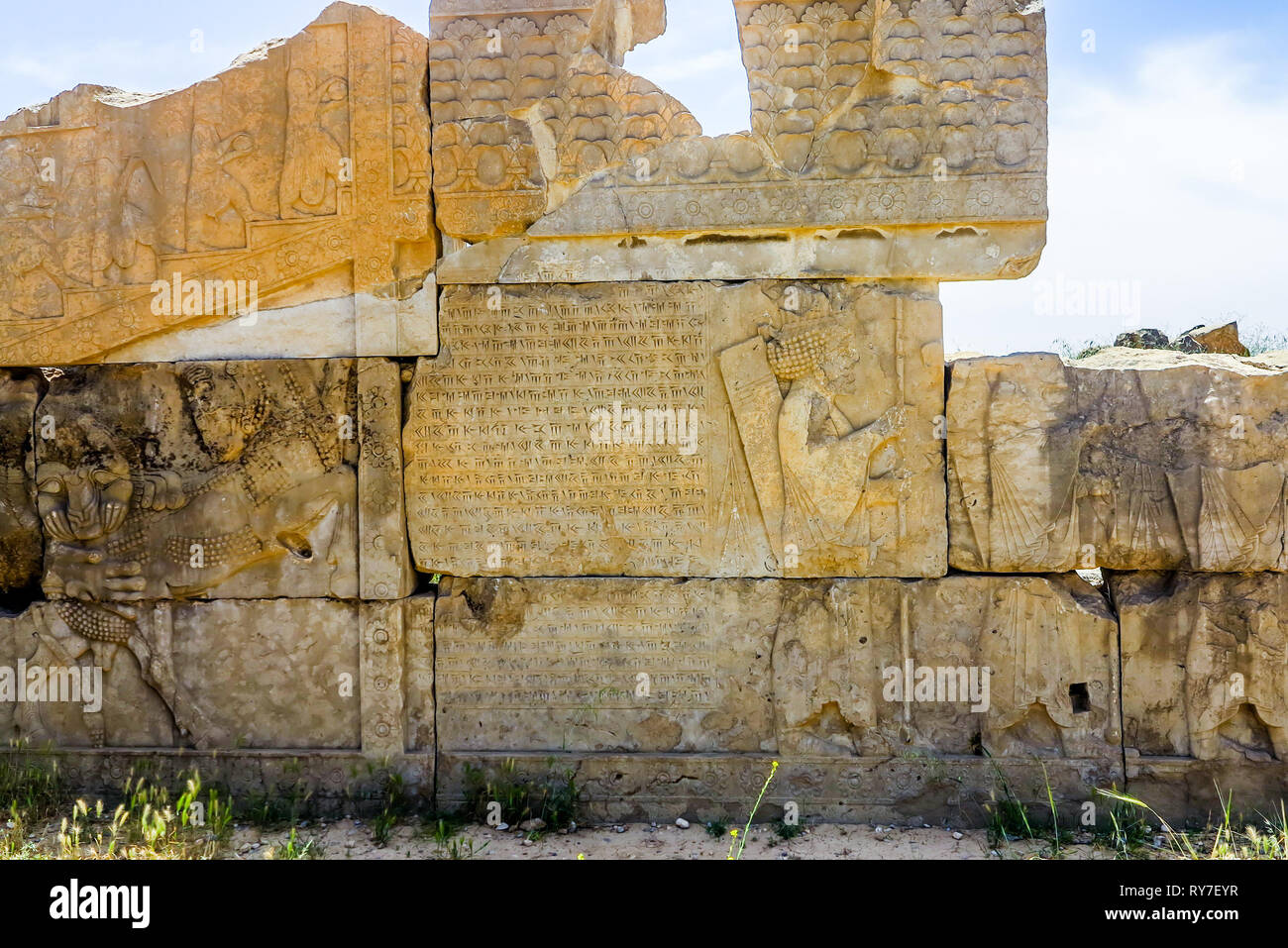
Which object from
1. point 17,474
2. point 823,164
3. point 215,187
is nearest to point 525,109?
point 823,164

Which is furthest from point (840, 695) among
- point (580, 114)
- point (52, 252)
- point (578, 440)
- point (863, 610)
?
point (52, 252)

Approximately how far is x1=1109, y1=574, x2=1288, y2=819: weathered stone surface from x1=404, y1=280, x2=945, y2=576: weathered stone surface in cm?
109

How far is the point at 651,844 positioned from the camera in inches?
173

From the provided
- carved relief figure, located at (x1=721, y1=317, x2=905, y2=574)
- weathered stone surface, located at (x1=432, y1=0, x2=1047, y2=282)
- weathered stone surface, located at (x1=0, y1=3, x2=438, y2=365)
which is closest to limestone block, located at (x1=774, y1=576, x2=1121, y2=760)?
carved relief figure, located at (x1=721, y1=317, x2=905, y2=574)

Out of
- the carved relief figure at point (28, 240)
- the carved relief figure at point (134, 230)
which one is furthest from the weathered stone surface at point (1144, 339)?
the carved relief figure at point (28, 240)

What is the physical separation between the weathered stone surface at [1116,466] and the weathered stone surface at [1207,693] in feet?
0.54

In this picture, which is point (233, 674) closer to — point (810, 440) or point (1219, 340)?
point (810, 440)

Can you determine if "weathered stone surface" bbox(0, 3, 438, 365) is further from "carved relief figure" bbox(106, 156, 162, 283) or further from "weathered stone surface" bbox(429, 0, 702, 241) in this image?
"weathered stone surface" bbox(429, 0, 702, 241)

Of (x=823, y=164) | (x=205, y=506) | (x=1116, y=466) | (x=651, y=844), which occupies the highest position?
(x=823, y=164)

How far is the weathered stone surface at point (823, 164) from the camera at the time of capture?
4.45 m

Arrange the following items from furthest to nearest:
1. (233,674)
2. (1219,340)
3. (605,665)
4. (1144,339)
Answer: (1144,339) → (1219,340) → (233,674) → (605,665)

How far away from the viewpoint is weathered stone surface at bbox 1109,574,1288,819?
4.44m

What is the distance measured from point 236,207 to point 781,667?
3474 millimetres

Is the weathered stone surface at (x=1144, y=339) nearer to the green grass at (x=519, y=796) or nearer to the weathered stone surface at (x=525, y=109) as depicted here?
the weathered stone surface at (x=525, y=109)
